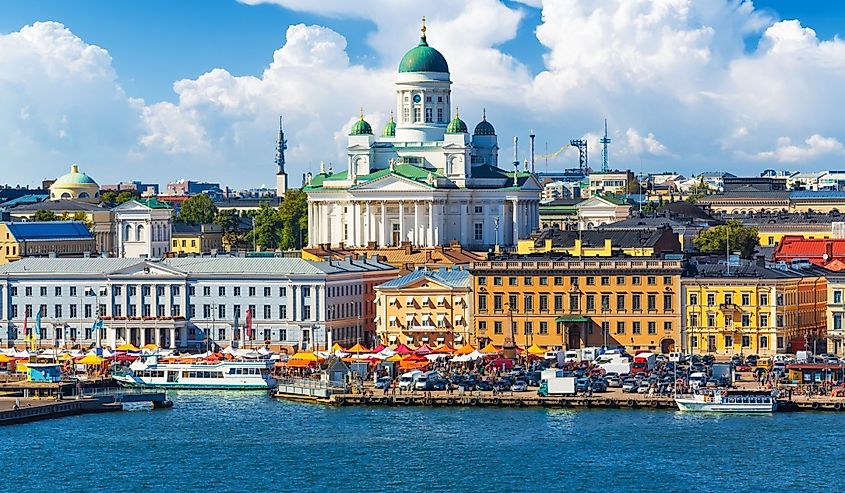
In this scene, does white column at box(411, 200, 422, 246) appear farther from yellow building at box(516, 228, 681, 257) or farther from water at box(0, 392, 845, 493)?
water at box(0, 392, 845, 493)

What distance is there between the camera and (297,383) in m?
83.8

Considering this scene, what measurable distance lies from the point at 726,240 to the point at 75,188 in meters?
77.9

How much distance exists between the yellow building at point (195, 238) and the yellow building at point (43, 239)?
5.79 meters

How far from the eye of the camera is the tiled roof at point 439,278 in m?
95.4

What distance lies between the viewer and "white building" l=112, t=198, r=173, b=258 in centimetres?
13750

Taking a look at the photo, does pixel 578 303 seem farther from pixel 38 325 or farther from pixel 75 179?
pixel 75 179

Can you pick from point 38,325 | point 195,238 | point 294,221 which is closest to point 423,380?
point 38,325

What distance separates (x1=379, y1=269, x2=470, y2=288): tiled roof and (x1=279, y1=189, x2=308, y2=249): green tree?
5089cm

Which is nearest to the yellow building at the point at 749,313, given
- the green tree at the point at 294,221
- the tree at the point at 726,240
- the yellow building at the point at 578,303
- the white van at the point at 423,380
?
the yellow building at the point at 578,303

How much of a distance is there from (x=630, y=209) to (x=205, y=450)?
85.5m

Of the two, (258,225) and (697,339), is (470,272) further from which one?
(258,225)

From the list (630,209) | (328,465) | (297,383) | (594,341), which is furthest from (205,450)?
(630,209)

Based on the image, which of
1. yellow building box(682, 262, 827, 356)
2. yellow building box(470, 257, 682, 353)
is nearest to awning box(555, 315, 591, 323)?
yellow building box(470, 257, 682, 353)

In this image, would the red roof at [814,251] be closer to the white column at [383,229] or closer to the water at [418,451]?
the white column at [383,229]
